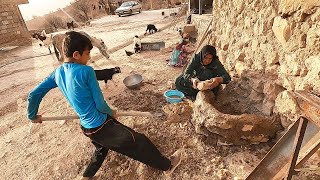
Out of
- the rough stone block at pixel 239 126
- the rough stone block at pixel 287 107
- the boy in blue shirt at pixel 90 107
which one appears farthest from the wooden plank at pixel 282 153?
the boy in blue shirt at pixel 90 107

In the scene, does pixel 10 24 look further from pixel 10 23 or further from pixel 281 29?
pixel 281 29

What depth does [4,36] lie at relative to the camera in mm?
11016

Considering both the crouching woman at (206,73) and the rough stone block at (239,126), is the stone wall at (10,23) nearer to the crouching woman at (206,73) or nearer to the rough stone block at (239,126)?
the crouching woman at (206,73)

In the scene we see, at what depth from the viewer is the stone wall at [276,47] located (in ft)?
6.45

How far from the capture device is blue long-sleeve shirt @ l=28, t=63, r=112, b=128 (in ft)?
6.20

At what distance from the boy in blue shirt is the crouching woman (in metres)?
1.13

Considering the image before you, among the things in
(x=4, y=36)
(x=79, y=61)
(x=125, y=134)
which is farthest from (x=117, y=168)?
(x=4, y=36)

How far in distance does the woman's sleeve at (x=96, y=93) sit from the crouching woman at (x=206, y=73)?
144 centimetres

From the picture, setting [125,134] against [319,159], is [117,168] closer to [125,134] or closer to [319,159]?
[125,134]

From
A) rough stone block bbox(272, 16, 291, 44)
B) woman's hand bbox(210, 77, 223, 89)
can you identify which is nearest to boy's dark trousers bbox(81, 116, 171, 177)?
woman's hand bbox(210, 77, 223, 89)

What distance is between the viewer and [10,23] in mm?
11156

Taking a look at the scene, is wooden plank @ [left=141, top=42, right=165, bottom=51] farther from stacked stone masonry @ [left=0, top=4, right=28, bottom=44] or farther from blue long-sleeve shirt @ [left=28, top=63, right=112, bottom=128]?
stacked stone masonry @ [left=0, top=4, right=28, bottom=44]

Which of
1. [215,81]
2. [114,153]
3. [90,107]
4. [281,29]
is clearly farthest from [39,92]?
[281,29]

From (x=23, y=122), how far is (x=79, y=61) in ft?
9.21
